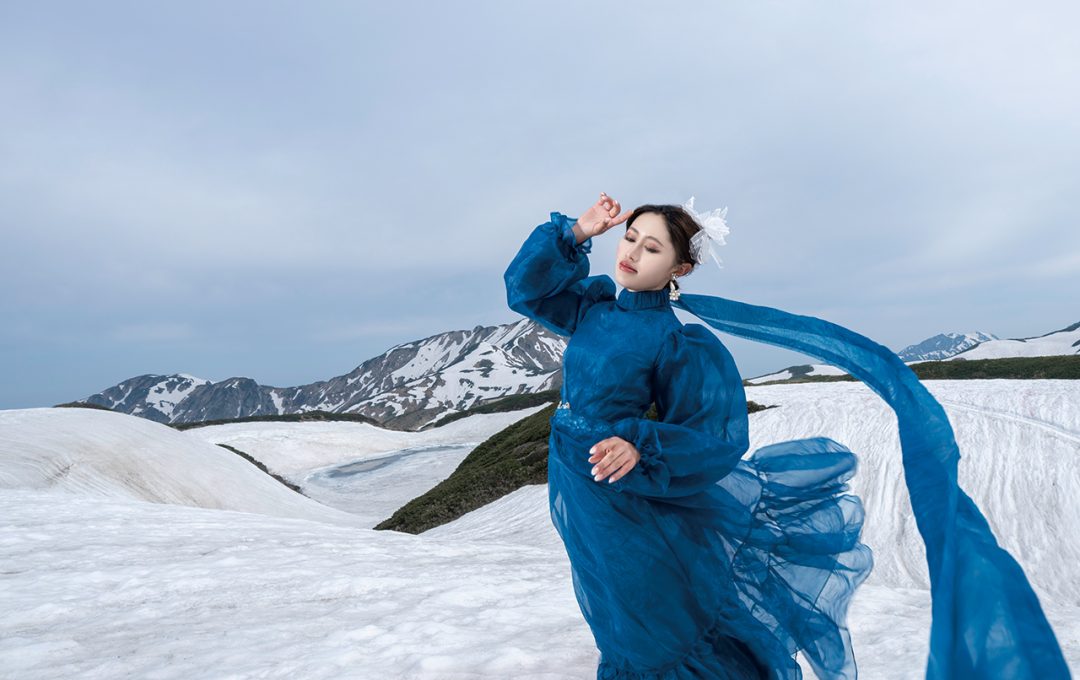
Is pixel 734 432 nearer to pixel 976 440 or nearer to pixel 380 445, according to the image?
pixel 976 440

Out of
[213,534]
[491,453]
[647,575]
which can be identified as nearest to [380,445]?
[491,453]

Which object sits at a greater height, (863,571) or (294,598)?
(863,571)

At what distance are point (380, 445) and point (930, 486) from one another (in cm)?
4015

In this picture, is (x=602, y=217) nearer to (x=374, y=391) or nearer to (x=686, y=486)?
(x=686, y=486)

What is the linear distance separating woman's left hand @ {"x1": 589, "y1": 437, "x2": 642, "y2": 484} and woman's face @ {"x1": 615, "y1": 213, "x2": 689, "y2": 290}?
2.94 feet

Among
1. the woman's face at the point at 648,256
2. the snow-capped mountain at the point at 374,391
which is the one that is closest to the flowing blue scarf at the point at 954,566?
the woman's face at the point at 648,256

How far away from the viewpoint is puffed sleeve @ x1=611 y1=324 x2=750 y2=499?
95.8 inches

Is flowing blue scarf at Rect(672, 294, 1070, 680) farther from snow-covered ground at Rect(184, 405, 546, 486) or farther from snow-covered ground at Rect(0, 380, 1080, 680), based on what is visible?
snow-covered ground at Rect(184, 405, 546, 486)

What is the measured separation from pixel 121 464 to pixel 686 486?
550 inches

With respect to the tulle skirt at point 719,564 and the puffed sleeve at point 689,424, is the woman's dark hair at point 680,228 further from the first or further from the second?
the tulle skirt at point 719,564

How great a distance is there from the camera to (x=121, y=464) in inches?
503

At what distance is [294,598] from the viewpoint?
5078mm

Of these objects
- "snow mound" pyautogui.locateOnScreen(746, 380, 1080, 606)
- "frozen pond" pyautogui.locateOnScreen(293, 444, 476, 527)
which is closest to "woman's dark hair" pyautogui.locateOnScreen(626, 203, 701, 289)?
"snow mound" pyautogui.locateOnScreen(746, 380, 1080, 606)

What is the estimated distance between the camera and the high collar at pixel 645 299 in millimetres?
2990
